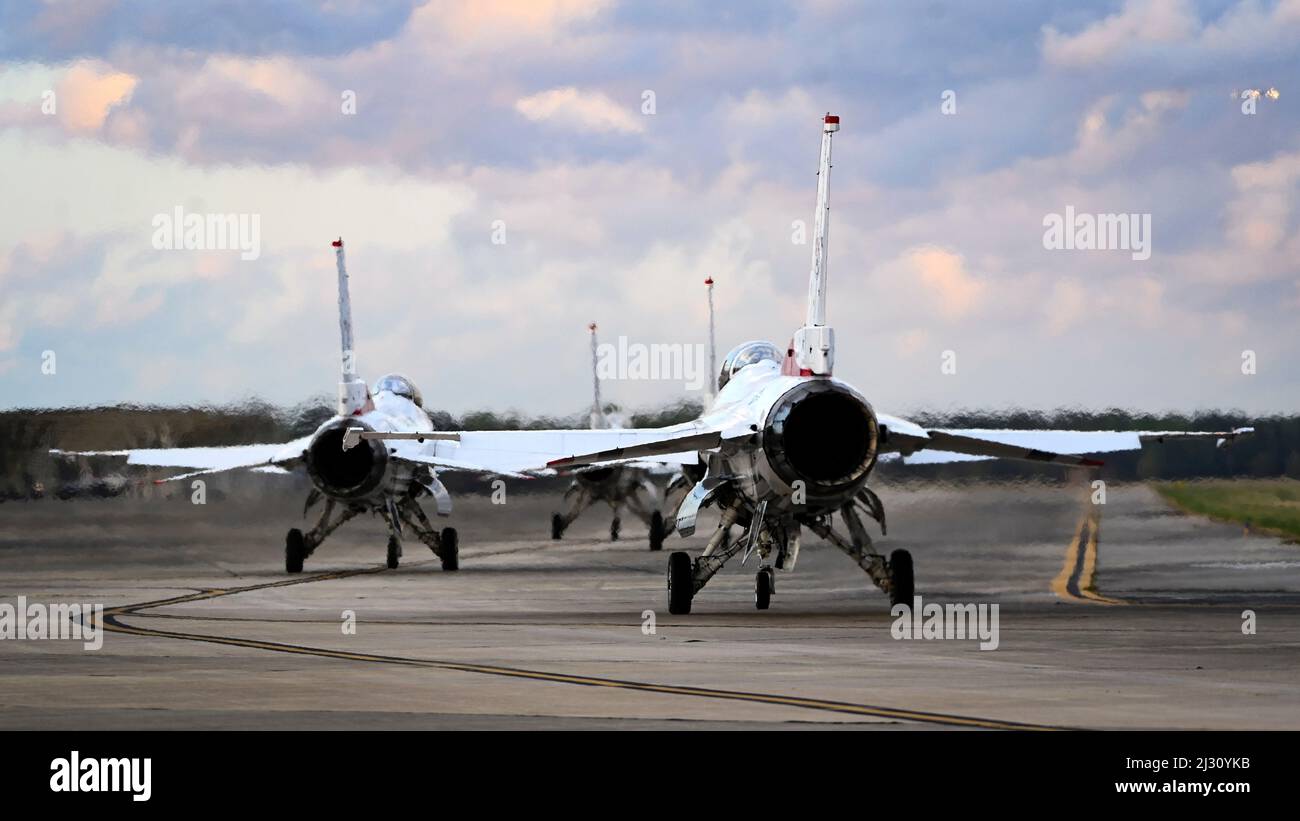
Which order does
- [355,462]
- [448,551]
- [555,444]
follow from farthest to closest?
1. [448,551]
2. [355,462]
3. [555,444]

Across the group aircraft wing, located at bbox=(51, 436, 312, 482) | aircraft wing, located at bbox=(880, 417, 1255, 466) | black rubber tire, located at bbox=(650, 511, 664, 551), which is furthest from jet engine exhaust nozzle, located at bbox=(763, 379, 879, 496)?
black rubber tire, located at bbox=(650, 511, 664, 551)

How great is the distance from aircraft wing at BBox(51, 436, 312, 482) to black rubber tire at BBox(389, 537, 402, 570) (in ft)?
8.06

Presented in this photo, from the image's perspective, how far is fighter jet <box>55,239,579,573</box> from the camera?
34.7 meters

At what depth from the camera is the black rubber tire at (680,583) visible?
23328 mm

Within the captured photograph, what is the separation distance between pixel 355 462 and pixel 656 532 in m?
13.4

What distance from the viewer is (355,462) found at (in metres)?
35.1

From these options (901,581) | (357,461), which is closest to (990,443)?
(901,581)

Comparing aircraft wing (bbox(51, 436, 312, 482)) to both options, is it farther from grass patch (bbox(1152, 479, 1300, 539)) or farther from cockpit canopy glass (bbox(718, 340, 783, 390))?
grass patch (bbox(1152, 479, 1300, 539))

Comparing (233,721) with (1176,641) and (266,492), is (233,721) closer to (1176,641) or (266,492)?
(1176,641)

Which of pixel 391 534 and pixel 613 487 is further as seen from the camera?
pixel 613 487

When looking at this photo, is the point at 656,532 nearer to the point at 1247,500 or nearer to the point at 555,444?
the point at 1247,500

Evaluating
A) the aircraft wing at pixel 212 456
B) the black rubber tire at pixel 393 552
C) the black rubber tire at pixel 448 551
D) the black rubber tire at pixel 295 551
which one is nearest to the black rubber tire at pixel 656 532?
the black rubber tire at pixel 393 552

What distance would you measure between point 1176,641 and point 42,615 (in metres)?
13.3

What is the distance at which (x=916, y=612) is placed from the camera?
23000 mm
